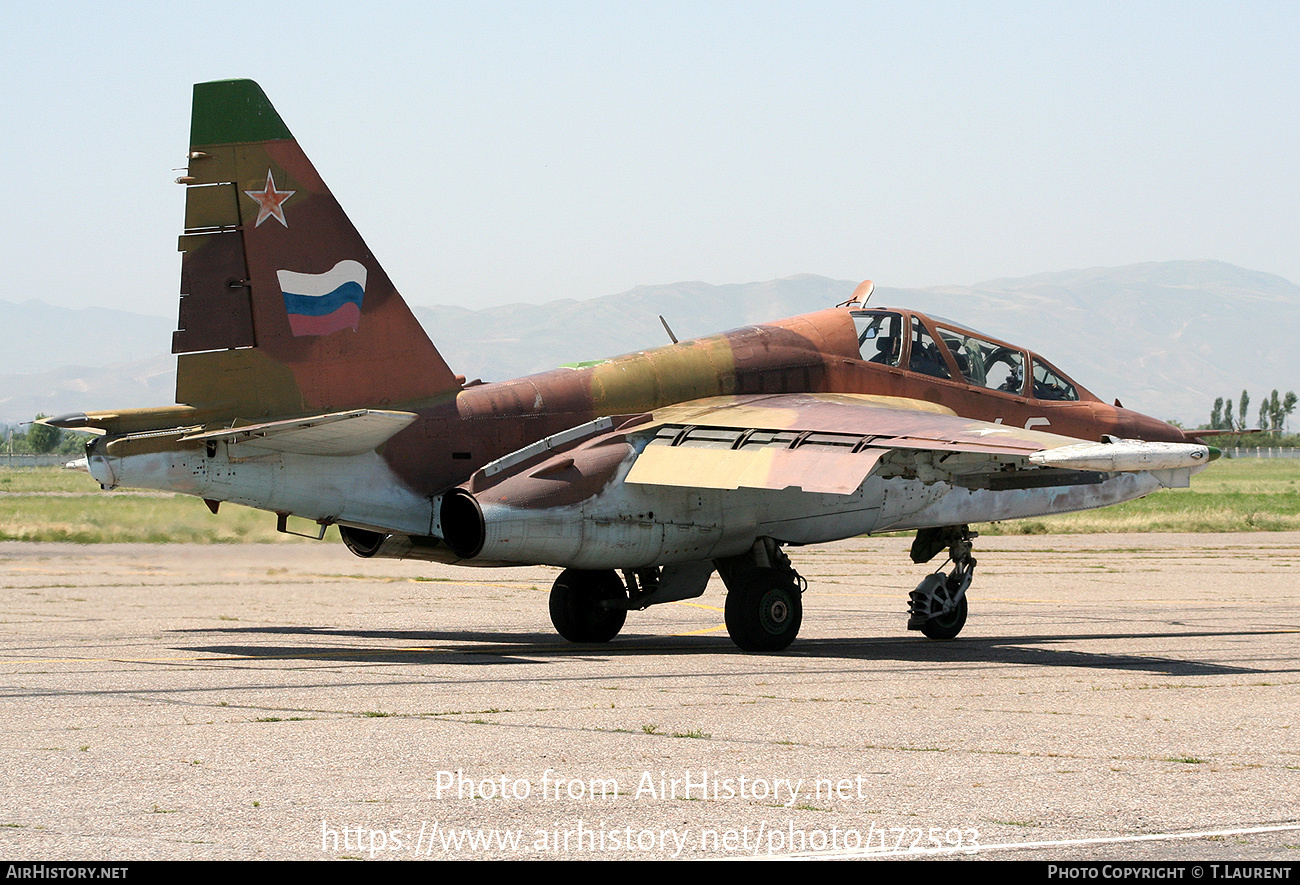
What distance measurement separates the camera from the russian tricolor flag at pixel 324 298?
50.2ft

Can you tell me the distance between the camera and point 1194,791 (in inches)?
330

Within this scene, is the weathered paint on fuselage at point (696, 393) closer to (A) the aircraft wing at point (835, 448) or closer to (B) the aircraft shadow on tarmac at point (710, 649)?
(A) the aircraft wing at point (835, 448)

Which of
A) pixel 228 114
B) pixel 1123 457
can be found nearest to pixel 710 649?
pixel 1123 457

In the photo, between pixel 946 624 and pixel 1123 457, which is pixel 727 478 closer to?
pixel 1123 457

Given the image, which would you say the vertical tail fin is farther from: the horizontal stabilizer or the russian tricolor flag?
the horizontal stabilizer

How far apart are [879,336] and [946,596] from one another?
11.2ft

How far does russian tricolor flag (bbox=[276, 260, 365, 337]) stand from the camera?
602 inches

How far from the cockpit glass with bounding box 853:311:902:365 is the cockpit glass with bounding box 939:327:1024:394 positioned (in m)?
0.69

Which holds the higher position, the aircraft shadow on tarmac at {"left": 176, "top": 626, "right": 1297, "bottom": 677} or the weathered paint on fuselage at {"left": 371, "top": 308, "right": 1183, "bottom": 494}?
the weathered paint on fuselage at {"left": 371, "top": 308, "right": 1183, "bottom": 494}

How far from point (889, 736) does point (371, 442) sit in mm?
6999

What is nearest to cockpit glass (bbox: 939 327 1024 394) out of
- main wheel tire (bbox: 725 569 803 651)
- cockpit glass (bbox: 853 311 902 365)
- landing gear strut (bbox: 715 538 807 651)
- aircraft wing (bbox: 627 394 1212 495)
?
cockpit glass (bbox: 853 311 902 365)

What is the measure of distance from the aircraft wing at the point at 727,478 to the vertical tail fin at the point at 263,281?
1.97 m

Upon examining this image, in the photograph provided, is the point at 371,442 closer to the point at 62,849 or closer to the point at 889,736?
the point at 889,736

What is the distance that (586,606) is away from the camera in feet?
57.4
